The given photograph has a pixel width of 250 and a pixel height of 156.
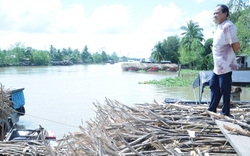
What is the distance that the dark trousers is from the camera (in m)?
3.90

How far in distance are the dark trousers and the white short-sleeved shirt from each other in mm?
108

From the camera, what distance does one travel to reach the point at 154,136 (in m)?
2.75

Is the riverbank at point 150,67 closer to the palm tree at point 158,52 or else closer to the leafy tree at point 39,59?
the palm tree at point 158,52

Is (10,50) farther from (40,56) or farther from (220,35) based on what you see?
(220,35)

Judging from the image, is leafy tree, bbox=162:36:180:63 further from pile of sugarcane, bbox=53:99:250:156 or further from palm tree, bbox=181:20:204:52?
pile of sugarcane, bbox=53:99:250:156

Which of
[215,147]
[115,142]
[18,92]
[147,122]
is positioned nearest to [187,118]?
[147,122]

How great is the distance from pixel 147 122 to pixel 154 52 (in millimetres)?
68053

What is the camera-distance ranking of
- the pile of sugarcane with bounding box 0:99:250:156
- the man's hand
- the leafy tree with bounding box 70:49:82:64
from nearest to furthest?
the pile of sugarcane with bounding box 0:99:250:156, the man's hand, the leafy tree with bounding box 70:49:82:64

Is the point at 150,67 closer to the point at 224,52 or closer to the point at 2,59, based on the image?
the point at 2,59

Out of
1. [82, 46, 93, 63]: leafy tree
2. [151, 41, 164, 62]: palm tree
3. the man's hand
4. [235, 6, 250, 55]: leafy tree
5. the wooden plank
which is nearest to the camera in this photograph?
the wooden plank

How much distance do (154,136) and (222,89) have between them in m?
1.74

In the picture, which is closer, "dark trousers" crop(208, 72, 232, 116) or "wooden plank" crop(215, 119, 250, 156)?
"wooden plank" crop(215, 119, 250, 156)

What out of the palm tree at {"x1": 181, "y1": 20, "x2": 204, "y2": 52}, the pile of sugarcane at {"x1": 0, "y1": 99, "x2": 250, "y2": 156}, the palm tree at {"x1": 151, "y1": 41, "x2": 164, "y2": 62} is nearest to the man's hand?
the pile of sugarcane at {"x1": 0, "y1": 99, "x2": 250, "y2": 156}

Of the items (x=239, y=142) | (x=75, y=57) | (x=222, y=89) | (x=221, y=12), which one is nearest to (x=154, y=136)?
(x=239, y=142)
